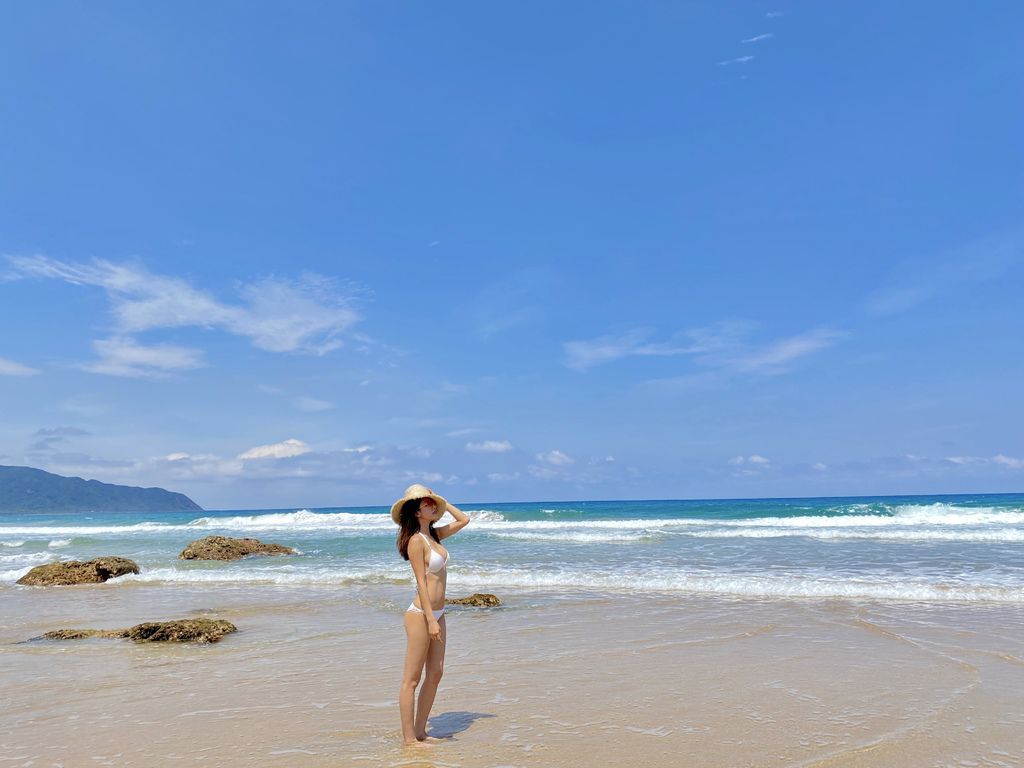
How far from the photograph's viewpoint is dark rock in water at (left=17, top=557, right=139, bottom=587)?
15905 millimetres

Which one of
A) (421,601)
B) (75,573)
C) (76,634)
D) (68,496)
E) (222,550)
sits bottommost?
(76,634)

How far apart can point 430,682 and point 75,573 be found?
1525cm

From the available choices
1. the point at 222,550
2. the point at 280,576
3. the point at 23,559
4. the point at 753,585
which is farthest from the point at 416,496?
the point at 23,559

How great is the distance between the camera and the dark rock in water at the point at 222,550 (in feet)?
72.8

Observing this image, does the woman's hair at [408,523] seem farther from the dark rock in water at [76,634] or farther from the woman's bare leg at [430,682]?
the dark rock in water at [76,634]

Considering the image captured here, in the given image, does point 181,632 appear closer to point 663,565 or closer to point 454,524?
point 454,524

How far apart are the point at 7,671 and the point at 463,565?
1069 cm

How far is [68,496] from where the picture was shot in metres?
164

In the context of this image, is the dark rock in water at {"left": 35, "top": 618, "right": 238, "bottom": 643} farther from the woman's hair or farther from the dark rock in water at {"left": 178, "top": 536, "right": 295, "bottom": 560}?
the dark rock in water at {"left": 178, "top": 536, "right": 295, "bottom": 560}

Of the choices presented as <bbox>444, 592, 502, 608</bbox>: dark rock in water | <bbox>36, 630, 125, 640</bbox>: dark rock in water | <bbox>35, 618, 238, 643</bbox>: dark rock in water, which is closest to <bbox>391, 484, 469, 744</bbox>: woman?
<bbox>35, 618, 238, 643</bbox>: dark rock in water

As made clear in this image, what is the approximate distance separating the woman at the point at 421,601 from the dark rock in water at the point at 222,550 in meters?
19.4

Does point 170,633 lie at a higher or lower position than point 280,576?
lower

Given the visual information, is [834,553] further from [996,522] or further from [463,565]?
[996,522]

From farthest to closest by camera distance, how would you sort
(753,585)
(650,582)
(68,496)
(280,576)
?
(68,496)
(280,576)
(650,582)
(753,585)
